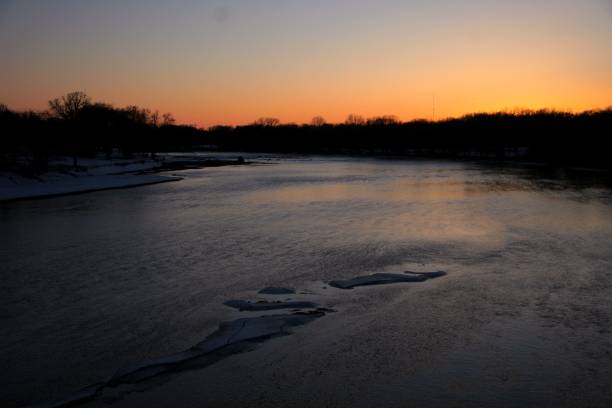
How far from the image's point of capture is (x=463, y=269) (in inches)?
370

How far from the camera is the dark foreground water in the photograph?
482 centimetres

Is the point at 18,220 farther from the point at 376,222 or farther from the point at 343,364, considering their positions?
the point at 343,364

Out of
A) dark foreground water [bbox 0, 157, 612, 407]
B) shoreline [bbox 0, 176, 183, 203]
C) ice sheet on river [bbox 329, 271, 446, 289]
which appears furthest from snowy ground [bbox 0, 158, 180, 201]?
ice sheet on river [bbox 329, 271, 446, 289]

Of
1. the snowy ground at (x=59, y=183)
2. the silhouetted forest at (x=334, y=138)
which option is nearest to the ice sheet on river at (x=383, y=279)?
the snowy ground at (x=59, y=183)

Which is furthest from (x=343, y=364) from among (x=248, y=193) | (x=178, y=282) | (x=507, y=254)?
(x=248, y=193)

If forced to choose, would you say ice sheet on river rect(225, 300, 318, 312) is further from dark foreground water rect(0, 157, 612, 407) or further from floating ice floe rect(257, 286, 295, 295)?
A: floating ice floe rect(257, 286, 295, 295)

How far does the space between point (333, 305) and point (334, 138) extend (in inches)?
5570

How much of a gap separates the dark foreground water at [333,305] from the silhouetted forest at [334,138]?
2580 cm

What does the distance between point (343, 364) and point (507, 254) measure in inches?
267

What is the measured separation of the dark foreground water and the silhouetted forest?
25797mm

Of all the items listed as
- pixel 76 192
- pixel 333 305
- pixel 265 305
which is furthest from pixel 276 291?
pixel 76 192

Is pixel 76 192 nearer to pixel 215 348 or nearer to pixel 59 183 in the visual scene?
pixel 59 183

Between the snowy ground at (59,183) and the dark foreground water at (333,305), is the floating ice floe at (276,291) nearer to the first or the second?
the dark foreground water at (333,305)

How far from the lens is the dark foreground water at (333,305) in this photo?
4.82m
